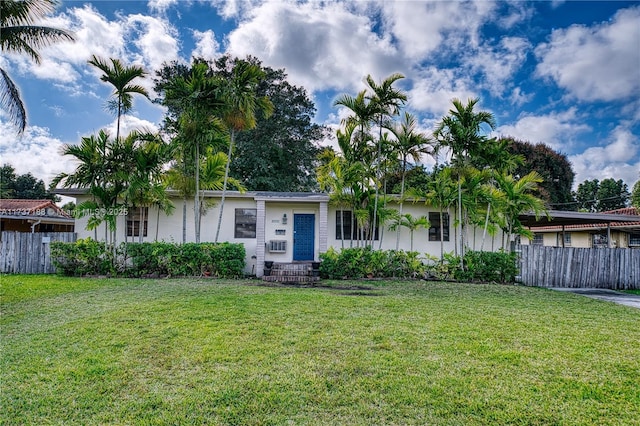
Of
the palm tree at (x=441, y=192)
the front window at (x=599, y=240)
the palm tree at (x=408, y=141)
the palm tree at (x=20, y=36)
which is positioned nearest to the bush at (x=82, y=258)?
the palm tree at (x=20, y=36)

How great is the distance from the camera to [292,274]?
1027 cm

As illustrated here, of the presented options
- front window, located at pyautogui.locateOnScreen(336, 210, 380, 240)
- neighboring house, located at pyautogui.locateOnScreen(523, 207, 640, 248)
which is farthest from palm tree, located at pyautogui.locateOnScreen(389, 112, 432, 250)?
neighboring house, located at pyautogui.locateOnScreen(523, 207, 640, 248)

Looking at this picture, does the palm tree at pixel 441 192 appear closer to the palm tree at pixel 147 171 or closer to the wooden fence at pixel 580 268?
the wooden fence at pixel 580 268

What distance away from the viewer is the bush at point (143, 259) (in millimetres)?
9852

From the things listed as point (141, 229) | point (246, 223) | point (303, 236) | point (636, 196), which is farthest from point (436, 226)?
point (141, 229)

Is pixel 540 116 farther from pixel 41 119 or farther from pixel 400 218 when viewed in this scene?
pixel 41 119

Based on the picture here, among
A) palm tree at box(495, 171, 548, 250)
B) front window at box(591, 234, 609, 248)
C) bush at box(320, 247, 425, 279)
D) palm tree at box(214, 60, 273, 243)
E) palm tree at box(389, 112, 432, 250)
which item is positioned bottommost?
bush at box(320, 247, 425, 279)

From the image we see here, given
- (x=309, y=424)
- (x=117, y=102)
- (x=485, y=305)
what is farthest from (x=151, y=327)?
(x=117, y=102)

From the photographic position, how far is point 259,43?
1366cm

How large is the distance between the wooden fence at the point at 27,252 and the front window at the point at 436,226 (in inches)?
460

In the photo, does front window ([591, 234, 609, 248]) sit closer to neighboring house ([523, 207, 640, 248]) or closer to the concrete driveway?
neighboring house ([523, 207, 640, 248])

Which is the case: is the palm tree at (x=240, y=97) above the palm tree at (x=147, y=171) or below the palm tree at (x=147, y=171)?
above

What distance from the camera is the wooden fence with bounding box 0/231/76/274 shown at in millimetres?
10688

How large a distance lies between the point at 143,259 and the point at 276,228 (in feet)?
13.5
